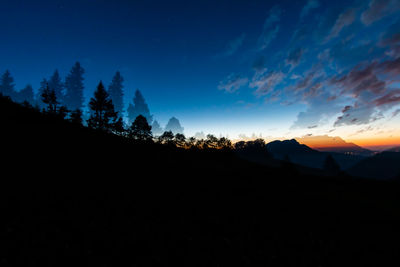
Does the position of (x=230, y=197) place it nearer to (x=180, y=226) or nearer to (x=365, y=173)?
(x=180, y=226)

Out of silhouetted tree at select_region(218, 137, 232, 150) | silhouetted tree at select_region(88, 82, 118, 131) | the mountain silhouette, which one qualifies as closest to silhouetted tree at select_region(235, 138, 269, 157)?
silhouetted tree at select_region(218, 137, 232, 150)

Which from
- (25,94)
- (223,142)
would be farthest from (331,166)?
(25,94)

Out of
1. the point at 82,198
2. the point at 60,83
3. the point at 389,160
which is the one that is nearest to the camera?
the point at 82,198

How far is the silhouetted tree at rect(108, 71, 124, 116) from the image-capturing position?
86.2 metres

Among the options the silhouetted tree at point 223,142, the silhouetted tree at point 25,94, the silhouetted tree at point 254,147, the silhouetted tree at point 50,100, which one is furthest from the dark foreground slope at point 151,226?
the silhouetted tree at point 254,147

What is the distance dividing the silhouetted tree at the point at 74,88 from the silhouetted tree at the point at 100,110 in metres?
51.9

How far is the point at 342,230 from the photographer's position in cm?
697

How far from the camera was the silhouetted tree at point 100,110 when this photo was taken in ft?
123

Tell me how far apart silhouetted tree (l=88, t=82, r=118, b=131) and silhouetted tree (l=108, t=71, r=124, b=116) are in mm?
51442

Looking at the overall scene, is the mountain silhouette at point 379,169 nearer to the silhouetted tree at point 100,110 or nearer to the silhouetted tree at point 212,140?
the silhouetted tree at point 212,140

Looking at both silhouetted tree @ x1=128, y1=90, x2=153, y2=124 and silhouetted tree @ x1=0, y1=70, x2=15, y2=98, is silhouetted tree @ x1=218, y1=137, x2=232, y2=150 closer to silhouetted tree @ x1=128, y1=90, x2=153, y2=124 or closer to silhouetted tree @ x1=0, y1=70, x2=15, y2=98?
silhouetted tree @ x1=128, y1=90, x2=153, y2=124

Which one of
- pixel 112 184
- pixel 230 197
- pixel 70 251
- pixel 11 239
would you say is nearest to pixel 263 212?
pixel 230 197

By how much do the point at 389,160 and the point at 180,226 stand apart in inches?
11971

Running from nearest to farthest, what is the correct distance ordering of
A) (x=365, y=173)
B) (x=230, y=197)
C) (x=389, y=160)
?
(x=230, y=197) → (x=365, y=173) → (x=389, y=160)
